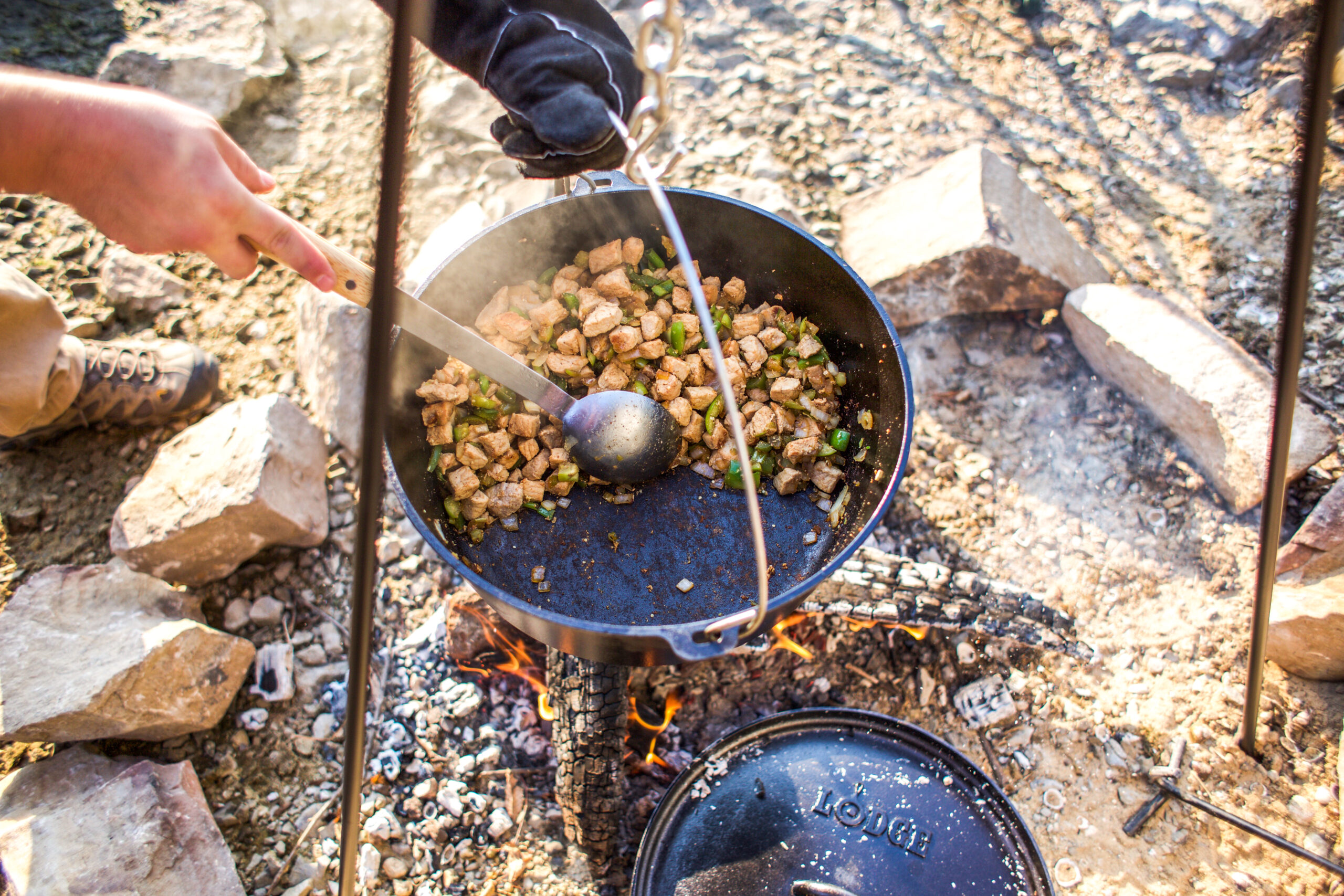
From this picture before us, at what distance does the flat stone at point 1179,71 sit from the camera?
12.1ft

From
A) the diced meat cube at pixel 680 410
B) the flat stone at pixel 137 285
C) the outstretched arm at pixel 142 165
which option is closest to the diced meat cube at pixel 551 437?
the diced meat cube at pixel 680 410

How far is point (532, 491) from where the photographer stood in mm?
2057

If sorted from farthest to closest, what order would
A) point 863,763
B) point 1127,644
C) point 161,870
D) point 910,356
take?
point 910,356 → point 1127,644 → point 863,763 → point 161,870

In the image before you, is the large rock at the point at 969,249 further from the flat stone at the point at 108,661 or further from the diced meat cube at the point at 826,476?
the flat stone at the point at 108,661

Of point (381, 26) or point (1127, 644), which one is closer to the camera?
point (1127, 644)

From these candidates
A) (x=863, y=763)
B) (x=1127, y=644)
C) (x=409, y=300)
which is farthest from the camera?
(x=1127, y=644)

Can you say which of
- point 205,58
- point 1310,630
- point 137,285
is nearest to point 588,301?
point 137,285

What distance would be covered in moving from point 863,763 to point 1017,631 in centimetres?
68

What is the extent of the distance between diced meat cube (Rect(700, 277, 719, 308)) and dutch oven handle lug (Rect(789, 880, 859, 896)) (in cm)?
164

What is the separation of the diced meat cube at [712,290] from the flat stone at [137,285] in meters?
2.39

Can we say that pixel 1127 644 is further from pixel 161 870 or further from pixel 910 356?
pixel 161 870

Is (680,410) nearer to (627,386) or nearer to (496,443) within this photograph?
(627,386)

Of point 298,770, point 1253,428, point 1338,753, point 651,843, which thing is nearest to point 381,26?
point 298,770

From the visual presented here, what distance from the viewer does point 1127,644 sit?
2.39 m
